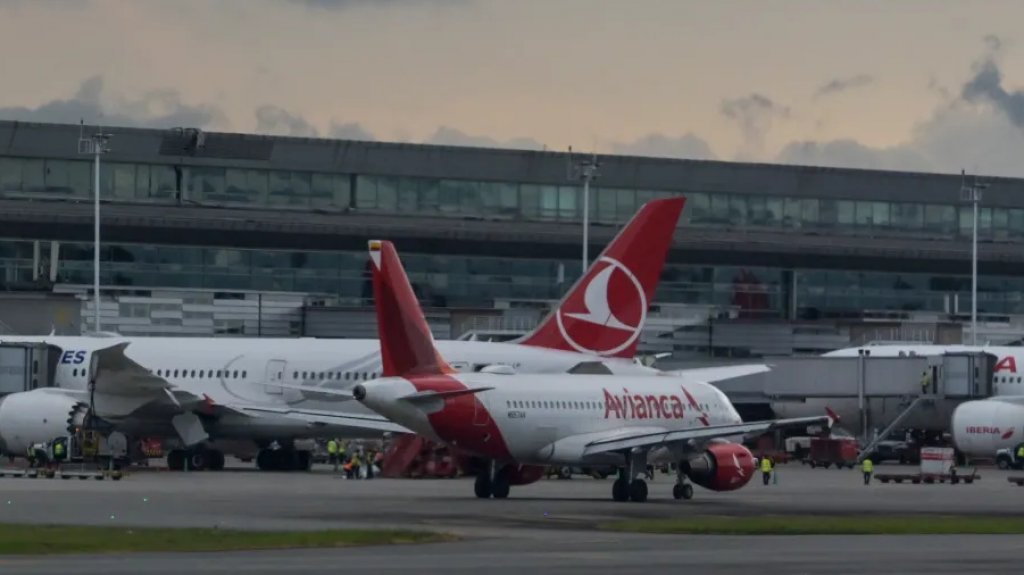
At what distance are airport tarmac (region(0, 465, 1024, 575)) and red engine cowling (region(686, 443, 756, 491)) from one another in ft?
1.75

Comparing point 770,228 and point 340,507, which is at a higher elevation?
point 770,228

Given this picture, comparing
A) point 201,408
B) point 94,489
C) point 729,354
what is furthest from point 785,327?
point 94,489

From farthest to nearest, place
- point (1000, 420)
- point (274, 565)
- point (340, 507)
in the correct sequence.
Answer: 1. point (1000, 420)
2. point (340, 507)
3. point (274, 565)

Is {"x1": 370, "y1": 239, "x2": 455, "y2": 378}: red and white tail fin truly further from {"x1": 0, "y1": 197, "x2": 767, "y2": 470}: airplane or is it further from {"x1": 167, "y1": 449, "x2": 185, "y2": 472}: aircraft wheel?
{"x1": 167, "y1": 449, "x2": 185, "y2": 472}: aircraft wheel

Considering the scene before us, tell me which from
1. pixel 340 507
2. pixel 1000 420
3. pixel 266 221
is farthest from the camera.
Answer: pixel 266 221

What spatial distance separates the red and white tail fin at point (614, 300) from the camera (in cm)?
6362

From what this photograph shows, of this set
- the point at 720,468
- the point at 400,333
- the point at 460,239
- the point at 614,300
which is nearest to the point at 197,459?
the point at 614,300

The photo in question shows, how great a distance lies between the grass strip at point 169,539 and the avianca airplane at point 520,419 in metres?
12.4

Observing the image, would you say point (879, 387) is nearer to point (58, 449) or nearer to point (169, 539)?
point (58, 449)

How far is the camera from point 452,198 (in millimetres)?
113688

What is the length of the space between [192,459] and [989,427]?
32.3 metres

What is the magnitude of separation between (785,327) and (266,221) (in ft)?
92.7

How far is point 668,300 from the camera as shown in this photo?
11656 cm

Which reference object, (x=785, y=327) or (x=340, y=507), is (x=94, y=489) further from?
(x=785, y=327)
